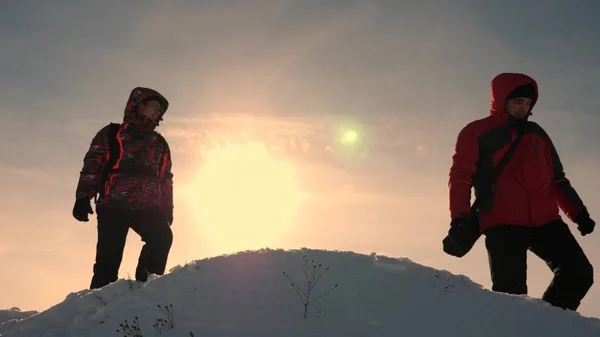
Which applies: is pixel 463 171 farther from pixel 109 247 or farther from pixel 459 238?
pixel 109 247

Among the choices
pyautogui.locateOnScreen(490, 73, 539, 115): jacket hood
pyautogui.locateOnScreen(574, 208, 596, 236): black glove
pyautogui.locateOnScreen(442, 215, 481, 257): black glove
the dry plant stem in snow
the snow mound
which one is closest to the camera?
the dry plant stem in snow

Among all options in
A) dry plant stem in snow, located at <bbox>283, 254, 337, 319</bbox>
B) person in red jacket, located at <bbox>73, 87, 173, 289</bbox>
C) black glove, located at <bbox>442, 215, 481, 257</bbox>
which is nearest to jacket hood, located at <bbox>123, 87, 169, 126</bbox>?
person in red jacket, located at <bbox>73, 87, 173, 289</bbox>

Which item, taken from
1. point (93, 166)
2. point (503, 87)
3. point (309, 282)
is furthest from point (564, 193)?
point (93, 166)

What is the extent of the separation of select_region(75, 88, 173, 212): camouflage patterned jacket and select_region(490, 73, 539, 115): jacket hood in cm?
413

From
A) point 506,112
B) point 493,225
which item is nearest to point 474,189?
point 493,225

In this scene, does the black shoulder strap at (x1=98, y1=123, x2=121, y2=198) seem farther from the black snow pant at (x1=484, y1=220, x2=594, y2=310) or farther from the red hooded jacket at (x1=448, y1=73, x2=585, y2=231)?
the black snow pant at (x1=484, y1=220, x2=594, y2=310)

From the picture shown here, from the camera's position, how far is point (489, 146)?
6.02 metres

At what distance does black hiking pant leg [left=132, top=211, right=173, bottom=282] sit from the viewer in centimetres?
710

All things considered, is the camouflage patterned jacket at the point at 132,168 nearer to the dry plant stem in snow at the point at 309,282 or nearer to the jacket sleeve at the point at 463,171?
the dry plant stem in snow at the point at 309,282

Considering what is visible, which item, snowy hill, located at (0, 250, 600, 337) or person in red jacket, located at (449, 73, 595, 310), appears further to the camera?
person in red jacket, located at (449, 73, 595, 310)

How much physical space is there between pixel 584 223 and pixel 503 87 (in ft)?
5.48

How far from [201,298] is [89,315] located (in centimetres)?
106

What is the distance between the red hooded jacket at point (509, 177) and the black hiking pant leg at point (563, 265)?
16 cm

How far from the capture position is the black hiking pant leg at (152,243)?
280 inches
